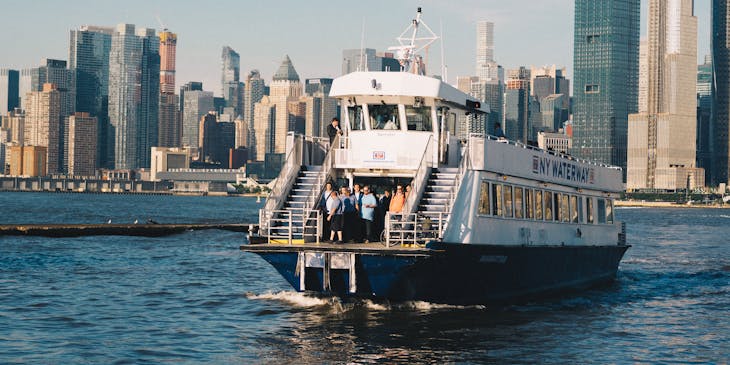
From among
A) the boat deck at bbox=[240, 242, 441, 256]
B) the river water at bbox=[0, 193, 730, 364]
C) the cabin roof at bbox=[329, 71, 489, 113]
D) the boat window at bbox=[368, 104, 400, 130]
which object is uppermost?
the cabin roof at bbox=[329, 71, 489, 113]

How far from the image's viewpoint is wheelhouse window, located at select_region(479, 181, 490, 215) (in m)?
28.0

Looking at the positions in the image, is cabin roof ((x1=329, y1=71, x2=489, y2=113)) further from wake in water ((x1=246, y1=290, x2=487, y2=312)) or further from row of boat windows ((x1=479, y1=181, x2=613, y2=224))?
wake in water ((x1=246, y1=290, x2=487, y2=312))

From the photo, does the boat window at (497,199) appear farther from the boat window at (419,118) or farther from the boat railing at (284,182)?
the boat railing at (284,182)

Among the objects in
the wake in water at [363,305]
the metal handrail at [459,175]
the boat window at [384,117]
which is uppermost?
the boat window at [384,117]

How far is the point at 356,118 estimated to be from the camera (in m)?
30.1

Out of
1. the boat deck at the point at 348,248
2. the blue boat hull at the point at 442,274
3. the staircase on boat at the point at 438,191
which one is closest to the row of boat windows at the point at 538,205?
the staircase on boat at the point at 438,191

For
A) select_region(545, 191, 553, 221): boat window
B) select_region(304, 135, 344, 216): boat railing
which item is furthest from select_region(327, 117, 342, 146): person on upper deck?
select_region(545, 191, 553, 221): boat window

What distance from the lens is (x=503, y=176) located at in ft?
96.2

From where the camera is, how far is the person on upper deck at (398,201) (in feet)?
88.8

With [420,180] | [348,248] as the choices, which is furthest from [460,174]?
[348,248]

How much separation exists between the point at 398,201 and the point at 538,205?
649 cm

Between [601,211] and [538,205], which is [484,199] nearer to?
[538,205]

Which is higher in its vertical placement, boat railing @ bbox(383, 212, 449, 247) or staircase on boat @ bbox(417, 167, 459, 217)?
staircase on boat @ bbox(417, 167, 459, 217)

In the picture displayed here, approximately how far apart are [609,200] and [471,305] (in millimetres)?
13651
